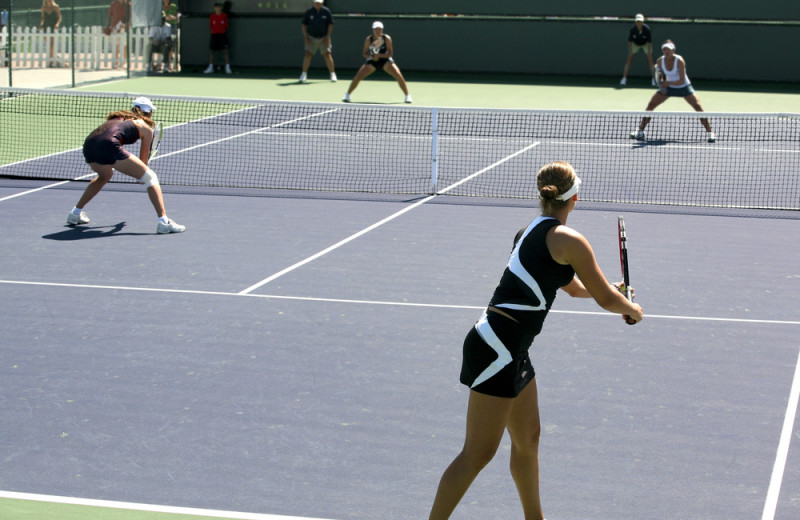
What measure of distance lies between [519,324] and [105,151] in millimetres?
7765

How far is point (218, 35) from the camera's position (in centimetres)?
3000

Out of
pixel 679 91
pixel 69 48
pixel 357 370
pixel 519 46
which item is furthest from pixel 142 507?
pixel 519 46

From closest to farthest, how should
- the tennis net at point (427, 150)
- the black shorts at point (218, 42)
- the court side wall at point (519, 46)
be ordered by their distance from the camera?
the tennis net at point (427, 150) < the court side wall at point (519, 46) < the black shorts at point (218, 42)

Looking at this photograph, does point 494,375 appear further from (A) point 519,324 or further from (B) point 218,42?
(B) point 218,42

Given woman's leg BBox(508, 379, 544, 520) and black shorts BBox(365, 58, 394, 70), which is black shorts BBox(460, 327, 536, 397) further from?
black shorts BBox(365, 58, 394, 70)

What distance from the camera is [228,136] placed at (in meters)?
18.5

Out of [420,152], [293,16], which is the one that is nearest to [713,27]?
[293,16]

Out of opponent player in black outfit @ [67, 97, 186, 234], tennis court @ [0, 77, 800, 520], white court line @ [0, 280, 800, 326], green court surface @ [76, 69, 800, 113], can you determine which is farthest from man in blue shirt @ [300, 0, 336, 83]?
white court line @ [0, 280, 800, 326]

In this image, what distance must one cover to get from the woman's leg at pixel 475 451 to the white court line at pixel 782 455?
1446mm

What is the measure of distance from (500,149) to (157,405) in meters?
11.9

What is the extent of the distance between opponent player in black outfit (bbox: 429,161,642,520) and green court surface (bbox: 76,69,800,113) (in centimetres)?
1813

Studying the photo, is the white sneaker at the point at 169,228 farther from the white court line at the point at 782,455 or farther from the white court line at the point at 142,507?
the white court line at the point at 782,455

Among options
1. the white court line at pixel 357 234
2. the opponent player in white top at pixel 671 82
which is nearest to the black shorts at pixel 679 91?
the opponent player in white top at pixel 671 82

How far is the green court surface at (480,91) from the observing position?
23.2 meters
